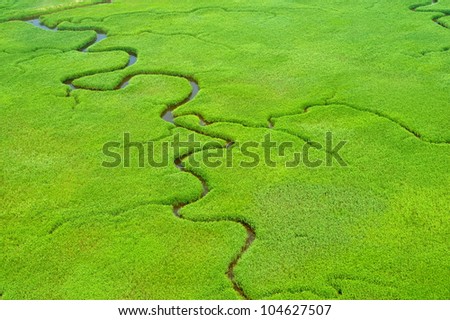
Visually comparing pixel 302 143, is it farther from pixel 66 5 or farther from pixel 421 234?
pixel 66 5

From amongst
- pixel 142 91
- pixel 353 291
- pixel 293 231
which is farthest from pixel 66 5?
pixel 353 291

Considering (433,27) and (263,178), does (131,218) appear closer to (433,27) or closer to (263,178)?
(263,178)

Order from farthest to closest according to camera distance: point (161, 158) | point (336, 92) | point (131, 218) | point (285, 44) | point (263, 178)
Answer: point (285, 44), point (336, 92), point (161, 158), point (263, 178), point (131, 218)

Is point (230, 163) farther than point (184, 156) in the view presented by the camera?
No

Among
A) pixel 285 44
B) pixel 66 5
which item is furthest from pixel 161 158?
pixel 66 5

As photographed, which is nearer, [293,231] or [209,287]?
[209,287]

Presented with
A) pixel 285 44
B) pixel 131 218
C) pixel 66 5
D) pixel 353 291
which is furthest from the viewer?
pixel 66 5
